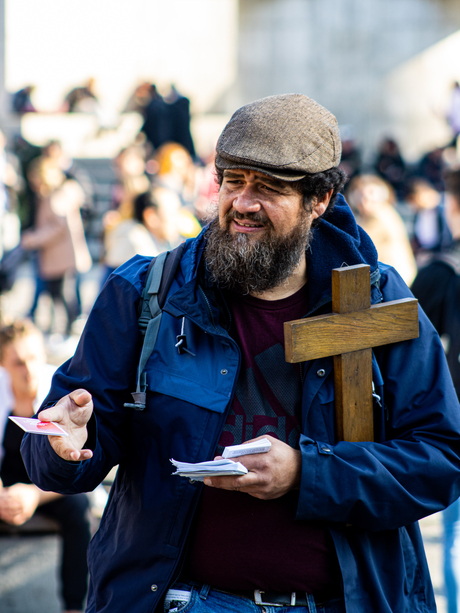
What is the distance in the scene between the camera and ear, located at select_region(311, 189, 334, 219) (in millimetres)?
2109

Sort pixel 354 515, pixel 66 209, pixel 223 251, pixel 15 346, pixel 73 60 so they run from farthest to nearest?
1. pixel 73 60
2. pixel 66 209
3. pixel 15 346
4. pixel 223 251
5. pixel 354 515

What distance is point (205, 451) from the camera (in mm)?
1852

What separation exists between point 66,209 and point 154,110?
6.64 m

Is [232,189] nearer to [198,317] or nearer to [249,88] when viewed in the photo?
[198,317]

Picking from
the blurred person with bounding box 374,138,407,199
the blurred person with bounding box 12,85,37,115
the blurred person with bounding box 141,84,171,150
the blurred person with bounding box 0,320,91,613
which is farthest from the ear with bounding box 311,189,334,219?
the blurred person with bounding box 12,85,37,115

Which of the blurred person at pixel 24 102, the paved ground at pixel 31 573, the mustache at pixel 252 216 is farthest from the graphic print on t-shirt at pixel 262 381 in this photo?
the blurred person at pixel 24 102

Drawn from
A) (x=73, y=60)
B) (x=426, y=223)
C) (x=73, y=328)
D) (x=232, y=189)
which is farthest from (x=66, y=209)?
(x=73, y=60)

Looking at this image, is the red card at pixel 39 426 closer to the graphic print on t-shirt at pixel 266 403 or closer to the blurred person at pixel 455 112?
the graphic print on t-shirt at pixel 266 403

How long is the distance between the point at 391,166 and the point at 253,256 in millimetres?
16062

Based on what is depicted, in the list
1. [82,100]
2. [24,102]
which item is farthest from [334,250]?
[24,102]

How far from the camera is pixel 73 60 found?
69.5 feet

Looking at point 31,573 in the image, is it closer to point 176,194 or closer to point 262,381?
point 262,381

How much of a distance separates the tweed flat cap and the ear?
0.44 feet

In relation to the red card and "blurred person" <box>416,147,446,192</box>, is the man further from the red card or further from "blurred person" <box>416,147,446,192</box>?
"blurred person" <box>416,147,446,192</box>
